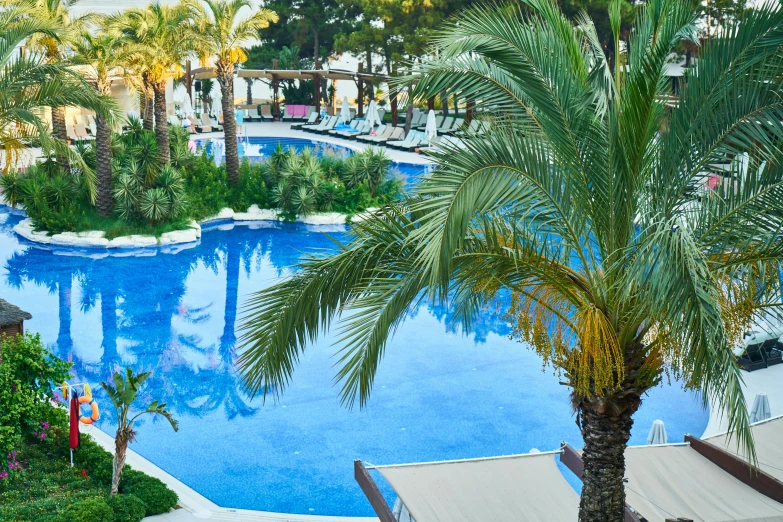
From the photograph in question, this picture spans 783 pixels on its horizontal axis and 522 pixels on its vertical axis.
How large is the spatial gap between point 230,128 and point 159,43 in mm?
2964

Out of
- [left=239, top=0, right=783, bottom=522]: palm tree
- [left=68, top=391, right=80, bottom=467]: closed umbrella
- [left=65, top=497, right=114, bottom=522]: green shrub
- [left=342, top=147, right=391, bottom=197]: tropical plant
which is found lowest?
[left=65, top=497, right=114, bottom=522]: green shrub

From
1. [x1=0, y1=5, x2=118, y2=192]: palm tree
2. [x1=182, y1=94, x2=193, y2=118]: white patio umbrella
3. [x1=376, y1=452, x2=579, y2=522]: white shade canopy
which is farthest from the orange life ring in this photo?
[x1=182, y1=94, x2=193, y2=118]: white patio umbrella

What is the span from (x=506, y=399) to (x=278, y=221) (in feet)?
37.7

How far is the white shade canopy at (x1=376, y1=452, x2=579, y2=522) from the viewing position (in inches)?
265

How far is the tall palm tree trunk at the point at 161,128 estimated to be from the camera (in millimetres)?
20953

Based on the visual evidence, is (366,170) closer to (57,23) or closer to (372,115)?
(57,23)

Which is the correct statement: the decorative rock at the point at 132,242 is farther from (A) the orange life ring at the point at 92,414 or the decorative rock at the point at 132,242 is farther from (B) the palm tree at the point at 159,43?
(A) the orange life ring at the point at 92,414

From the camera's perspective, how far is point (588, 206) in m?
5.64

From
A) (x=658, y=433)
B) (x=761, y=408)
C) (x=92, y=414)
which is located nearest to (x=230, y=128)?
(x=92, y=414)

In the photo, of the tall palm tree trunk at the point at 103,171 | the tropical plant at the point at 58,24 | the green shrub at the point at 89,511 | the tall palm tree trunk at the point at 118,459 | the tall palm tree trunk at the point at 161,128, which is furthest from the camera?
the tall palm tree trunk at the point at 161,128

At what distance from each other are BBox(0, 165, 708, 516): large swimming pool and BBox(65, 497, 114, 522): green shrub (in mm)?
1589

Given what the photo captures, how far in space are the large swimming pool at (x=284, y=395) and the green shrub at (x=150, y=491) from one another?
0.81m

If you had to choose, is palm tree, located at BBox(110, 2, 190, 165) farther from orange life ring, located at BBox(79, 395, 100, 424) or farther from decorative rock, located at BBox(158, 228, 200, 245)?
orange life ring, located at BBox(79, 395, 100, 424)

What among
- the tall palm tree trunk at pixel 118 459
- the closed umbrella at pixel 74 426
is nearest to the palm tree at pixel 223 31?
the closed umbrella at pixel 74 426
